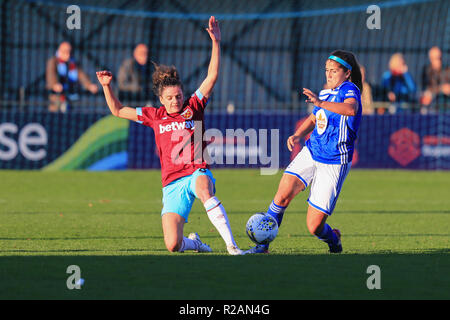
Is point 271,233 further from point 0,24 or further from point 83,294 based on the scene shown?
point 0,24

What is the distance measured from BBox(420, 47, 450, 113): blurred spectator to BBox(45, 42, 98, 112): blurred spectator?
7165 mm

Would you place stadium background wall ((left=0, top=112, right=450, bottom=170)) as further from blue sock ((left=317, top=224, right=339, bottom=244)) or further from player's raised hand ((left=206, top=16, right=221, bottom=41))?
blue sock ((left=317, top=224, right=339, bottom=244))

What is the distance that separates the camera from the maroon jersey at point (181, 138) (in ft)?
28.7

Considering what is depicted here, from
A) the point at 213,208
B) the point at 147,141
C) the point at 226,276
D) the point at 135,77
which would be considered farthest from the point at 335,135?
the point at 135,77

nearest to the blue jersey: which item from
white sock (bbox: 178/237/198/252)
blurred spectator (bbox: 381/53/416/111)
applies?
white sock (bbox: 178/237/198/252)

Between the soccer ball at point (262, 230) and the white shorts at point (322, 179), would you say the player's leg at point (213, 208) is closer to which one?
the soccer ball at point (262, 230)

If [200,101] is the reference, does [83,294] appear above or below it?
below

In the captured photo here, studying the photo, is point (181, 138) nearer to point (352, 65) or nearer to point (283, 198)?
point (283, 198)

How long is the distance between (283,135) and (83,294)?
42.6 feet

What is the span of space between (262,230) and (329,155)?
0.95 metres

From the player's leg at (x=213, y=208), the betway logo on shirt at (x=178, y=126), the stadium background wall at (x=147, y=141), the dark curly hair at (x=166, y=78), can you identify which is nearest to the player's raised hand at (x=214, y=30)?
the dark curly hair at (x=166, y=78)

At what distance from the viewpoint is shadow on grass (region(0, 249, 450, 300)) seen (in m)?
6.64
